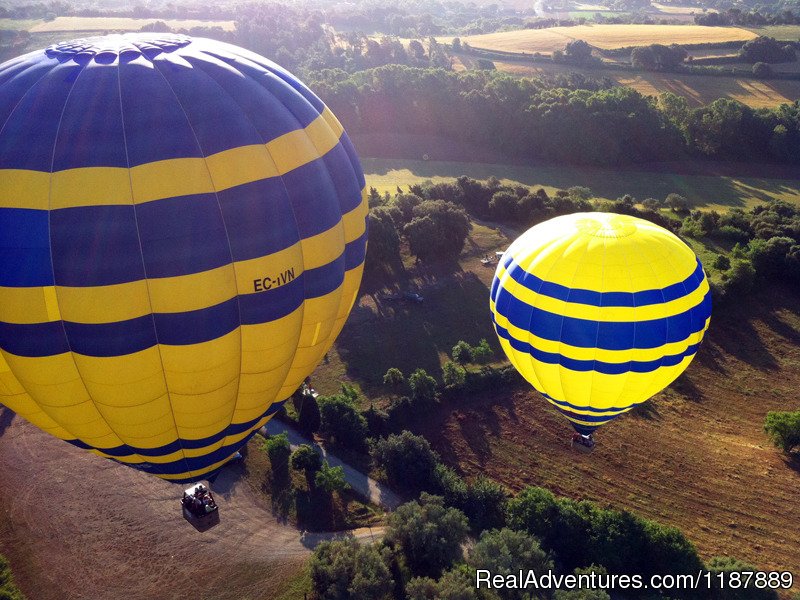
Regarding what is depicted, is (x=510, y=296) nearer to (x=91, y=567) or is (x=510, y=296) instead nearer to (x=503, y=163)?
(x=91, y=567)

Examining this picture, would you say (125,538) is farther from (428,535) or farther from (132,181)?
(132,181)

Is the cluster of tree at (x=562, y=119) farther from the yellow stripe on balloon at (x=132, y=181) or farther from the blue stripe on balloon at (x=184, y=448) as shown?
the yellow stripe on balloon at (x=132, y=181)

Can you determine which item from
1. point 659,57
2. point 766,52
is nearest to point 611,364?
point 659,57

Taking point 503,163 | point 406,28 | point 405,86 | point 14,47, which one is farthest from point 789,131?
point 14,47

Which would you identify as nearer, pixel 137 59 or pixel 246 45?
pixel 137 59

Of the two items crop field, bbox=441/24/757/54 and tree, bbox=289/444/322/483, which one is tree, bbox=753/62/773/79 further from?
tree, bbox=289/444/322/483

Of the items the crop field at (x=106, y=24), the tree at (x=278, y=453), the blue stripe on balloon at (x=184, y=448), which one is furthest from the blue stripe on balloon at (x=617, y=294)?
the crop field at (x=106, y=24)

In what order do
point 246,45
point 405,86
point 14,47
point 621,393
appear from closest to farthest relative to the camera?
1. point 621,393
2. point 405,86
3. point 14,47
4. point 246,45
